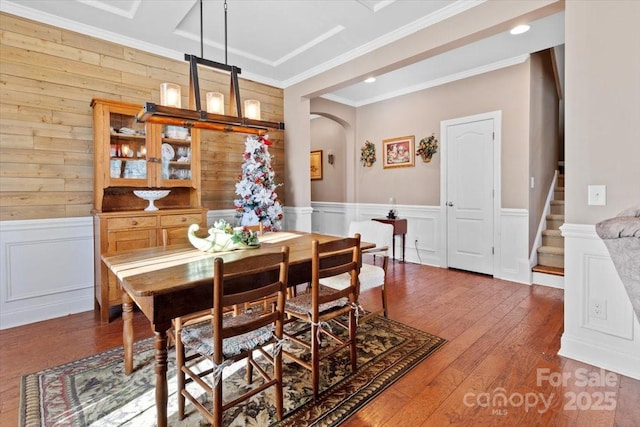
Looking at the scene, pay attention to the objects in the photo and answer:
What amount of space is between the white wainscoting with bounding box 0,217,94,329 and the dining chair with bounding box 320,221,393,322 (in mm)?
2436

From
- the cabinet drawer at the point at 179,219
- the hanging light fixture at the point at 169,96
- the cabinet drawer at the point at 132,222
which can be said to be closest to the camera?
the hanging light fixture at the point at 169,96

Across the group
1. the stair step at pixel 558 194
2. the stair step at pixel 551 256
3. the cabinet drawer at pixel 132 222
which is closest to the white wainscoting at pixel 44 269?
the cabinet drawer at pixel 132 222

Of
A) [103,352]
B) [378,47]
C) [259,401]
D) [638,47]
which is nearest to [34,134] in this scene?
[103,352]

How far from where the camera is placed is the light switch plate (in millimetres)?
2125

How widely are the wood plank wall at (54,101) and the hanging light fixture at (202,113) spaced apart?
130 centimetres

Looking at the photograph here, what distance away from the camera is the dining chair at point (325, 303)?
1.84 meters

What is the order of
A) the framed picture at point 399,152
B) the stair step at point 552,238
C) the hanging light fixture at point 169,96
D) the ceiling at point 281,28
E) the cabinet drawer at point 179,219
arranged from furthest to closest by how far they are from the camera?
the framed picture at point 399,152
the stair step at point 552,238
the cabinet drawer at point 179,219
the ceiling at point 281,28
the hanging light fixture at point 169,96

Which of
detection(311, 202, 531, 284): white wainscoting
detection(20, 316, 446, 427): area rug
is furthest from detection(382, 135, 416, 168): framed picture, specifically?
detection(20, 316, 446, 427): area rug

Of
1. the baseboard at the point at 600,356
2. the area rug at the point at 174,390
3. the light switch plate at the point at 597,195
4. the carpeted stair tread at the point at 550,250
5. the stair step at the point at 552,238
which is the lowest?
the area rug at the point at 174,390

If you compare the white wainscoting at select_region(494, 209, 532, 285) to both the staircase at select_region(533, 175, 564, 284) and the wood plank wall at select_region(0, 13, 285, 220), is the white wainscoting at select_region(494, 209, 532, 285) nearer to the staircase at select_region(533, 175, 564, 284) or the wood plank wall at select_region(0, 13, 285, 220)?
the staircase at select_region(533, 175, 564, 284)

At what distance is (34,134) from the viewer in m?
2.94

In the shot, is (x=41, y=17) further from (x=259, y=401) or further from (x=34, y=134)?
(x=259, y=401)

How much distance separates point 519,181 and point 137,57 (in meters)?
4.71

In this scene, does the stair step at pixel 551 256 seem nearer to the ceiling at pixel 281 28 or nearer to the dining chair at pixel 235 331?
the ceiling at pixel 281 28
